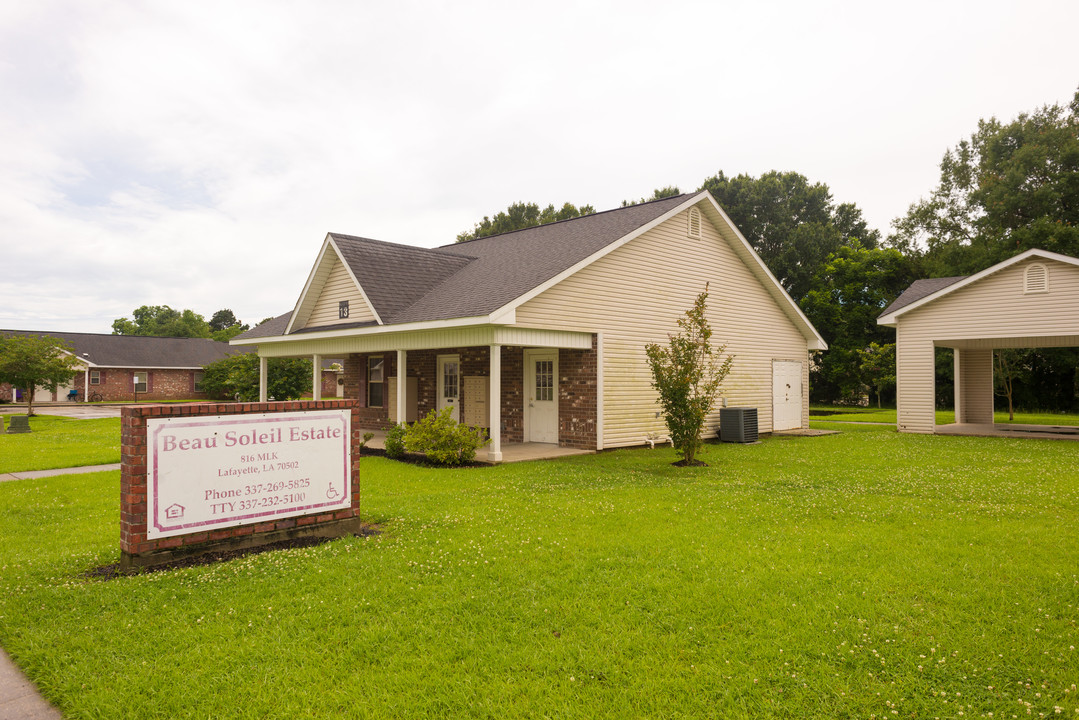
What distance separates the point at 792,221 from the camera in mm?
43438

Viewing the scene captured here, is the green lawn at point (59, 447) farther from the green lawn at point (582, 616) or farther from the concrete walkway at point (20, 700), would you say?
the concrete walkway at point (20, 700)

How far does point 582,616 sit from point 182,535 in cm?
411

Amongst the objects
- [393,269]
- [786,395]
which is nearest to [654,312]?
[393,269]

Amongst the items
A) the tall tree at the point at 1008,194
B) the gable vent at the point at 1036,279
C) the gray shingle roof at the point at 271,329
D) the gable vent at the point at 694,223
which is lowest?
the gray shingle roof at the point at 271,329

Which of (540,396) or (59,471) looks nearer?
(59,471)

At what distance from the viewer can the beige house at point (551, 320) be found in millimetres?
13797

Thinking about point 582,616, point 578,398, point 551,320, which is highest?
point 551,320

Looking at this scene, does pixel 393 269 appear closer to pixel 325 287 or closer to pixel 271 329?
pixel 325 287

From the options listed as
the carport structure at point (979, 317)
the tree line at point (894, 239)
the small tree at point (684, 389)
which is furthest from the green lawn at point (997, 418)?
the small tree at point (684, 389)

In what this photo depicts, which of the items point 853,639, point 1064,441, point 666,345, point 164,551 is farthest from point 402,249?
point 1064,441

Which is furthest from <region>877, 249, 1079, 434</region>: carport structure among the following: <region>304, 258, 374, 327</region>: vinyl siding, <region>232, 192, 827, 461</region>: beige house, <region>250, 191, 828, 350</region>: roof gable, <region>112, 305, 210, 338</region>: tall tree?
<region>112, 305, 210, 338</region>: tall tree

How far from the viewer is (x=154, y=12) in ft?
33.8

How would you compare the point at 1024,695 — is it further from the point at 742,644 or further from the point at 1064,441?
the point at 1064,441

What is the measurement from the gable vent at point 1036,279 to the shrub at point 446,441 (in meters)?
16.2
